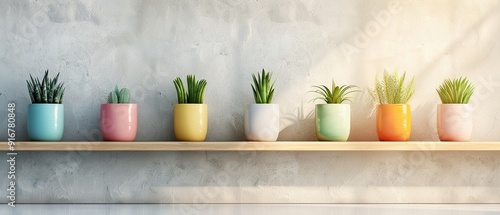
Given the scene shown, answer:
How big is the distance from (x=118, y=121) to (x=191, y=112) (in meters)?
0.18

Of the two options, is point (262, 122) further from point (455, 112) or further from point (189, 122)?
point (455, 112)

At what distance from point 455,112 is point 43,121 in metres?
1.01

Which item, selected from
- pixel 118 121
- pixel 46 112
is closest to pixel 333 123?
pixel 118 121

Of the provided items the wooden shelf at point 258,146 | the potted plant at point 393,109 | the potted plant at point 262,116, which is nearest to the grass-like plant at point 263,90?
the potted plant at point 262,116

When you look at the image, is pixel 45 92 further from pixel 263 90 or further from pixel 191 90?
pixel 263 90

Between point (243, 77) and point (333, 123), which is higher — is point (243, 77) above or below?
above

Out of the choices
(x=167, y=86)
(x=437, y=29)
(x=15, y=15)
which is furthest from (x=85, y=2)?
(x=437, y=29)

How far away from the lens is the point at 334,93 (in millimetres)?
1540

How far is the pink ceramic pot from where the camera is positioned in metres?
1.50

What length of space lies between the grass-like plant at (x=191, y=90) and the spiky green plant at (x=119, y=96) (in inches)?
4.9

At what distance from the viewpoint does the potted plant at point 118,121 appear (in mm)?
1502

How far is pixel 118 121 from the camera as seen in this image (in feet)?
4.93

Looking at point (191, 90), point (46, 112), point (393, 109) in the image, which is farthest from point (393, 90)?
point (46, 112)

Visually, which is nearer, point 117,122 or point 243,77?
point 117,122
